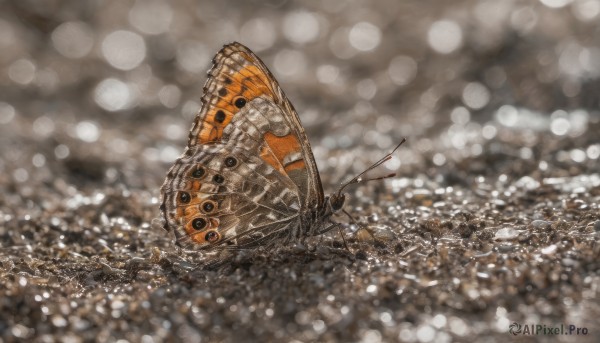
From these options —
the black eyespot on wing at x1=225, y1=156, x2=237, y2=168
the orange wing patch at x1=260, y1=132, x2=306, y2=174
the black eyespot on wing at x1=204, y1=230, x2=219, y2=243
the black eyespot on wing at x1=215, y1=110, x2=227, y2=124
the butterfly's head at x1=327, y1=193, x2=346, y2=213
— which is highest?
the black eyespot on wing at x1=215, y1=110, x2=227, y2=124

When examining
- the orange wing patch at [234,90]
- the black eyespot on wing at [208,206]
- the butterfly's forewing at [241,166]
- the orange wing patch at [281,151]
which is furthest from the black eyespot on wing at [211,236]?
the orange wing patch at [234,90]

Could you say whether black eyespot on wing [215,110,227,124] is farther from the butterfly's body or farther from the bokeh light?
the bokeh light

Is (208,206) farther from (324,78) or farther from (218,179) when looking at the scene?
(324,78)

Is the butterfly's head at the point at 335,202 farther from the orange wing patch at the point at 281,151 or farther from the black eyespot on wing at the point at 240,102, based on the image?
the black eyespot on wing at the point at 240,102

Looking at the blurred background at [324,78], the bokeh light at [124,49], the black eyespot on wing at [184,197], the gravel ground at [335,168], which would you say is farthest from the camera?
the bokeh light at [124,49]

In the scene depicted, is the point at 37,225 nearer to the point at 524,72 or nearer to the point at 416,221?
the point at 416,221

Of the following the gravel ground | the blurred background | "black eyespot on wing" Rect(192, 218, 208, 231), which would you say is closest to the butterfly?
"black eyespot on wing" Rect(192, 218, 208, 231)

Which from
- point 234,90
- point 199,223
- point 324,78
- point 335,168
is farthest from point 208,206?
point 324,78
